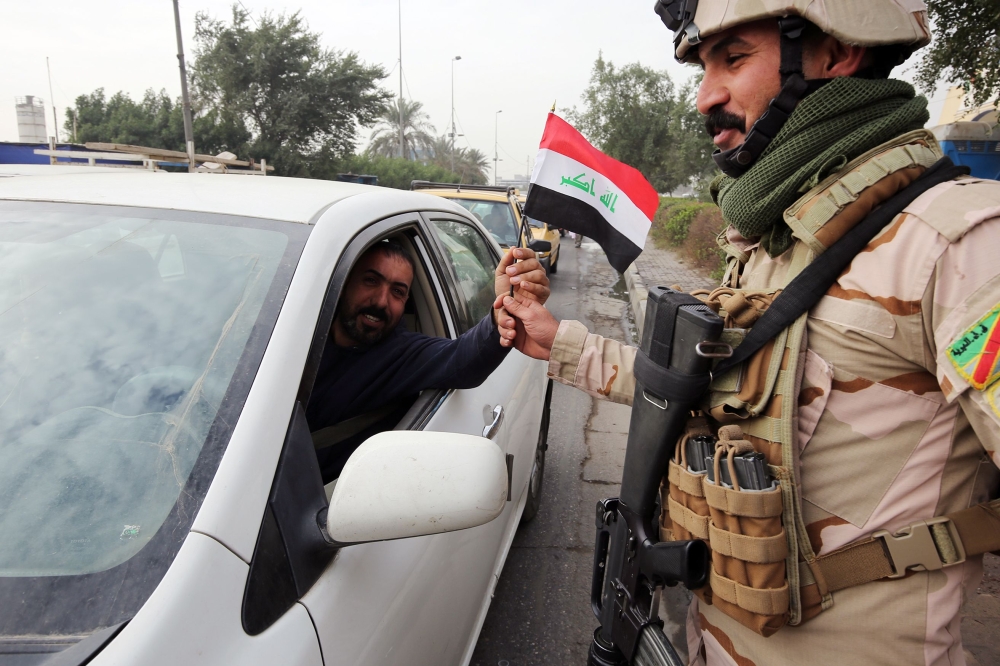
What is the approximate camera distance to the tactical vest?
1.10 metres

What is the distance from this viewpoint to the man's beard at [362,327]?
6.78ft

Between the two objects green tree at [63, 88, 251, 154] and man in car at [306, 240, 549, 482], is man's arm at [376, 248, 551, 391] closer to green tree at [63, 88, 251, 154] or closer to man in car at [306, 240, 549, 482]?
man in car at [306, 240, 549, 482]

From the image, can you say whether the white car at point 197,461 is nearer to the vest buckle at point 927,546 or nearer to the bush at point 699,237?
the vest buckle at point 927,546

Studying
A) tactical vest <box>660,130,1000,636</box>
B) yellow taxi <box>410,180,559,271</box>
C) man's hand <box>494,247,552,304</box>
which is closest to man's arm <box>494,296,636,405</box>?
man's hand <box>494,247,552,304</box>

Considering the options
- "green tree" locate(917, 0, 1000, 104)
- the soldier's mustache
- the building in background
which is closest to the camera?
the soldier's mustache

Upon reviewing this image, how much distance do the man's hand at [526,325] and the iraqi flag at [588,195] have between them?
26cm

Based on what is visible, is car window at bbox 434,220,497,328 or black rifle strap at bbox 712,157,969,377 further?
car window at bbox 434,220,497,328

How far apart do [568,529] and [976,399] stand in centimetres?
259

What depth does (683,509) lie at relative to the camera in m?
1.29

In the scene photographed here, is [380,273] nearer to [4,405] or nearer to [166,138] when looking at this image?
[4,405]

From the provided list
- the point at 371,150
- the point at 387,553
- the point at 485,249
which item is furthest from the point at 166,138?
the point at 387,553

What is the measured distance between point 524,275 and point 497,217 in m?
7.80

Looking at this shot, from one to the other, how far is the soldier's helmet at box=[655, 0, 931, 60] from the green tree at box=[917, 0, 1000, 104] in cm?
527

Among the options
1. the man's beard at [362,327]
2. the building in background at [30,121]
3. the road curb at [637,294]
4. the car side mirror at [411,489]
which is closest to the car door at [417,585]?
the car side mirror at [411,489]
